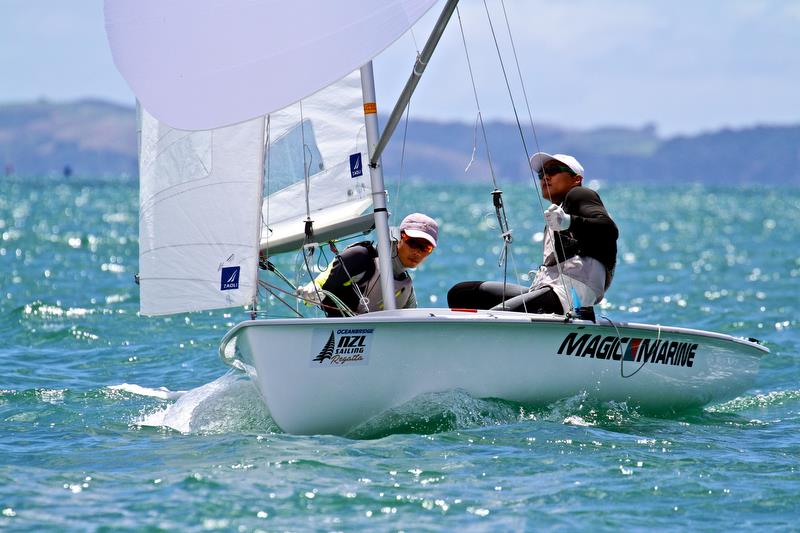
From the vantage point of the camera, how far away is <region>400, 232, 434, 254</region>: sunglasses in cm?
679

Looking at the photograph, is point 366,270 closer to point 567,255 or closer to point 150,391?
point 567,255

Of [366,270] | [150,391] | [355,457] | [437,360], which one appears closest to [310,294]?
[366,270]

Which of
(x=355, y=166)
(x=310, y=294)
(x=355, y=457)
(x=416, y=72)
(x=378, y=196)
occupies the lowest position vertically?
(x=355, y=457)

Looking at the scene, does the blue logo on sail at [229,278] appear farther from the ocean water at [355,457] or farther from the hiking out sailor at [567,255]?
the hiking out sailor at [567,255]

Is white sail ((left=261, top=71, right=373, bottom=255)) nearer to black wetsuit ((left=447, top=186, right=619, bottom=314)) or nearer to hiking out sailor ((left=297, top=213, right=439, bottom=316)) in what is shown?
hiking out sailor ((left=297, top=213, right=439, bottom=316))

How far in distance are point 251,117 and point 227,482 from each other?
1.71m

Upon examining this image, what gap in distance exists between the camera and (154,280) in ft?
22.3

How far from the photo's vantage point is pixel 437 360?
21.2 ft

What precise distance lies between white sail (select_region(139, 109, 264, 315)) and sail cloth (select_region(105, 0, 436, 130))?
0.74m

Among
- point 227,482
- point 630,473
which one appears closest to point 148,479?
point 227,482

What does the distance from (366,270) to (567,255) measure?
4.03ft

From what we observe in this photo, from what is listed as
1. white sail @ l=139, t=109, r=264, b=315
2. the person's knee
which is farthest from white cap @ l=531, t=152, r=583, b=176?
white sail @ l=139, t=109, r=264, b=315

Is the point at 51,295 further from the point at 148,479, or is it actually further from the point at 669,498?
the point at 669,498

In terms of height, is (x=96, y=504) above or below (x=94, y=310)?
below
